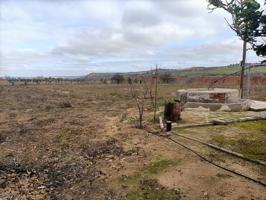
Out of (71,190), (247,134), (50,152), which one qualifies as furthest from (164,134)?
(71,190)

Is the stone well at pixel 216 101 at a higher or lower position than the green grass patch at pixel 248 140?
higher

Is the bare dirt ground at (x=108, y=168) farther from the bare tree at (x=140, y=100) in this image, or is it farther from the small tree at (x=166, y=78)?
the small tree at (x=166, y=78)

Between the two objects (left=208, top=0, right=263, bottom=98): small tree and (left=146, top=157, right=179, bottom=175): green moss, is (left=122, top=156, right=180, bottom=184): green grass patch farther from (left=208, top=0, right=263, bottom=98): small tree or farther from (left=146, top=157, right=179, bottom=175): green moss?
(left=208, top=0, right=263, bottom=98): small tree

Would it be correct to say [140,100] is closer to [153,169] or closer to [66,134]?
[66,134]

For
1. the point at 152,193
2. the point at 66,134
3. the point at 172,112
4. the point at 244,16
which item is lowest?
the point at 152,193

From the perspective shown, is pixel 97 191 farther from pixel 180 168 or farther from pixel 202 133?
pixel 202 133

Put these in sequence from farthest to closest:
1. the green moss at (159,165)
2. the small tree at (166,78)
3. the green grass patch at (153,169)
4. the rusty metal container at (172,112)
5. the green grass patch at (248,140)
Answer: the small tree at (166,78) < the rusty metal container at (172,112) < the green grass patch at (248,140) < the green moss at (159,165) < the green grass patch at (153,169)

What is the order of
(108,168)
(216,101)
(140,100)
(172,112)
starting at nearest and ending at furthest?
(108,168) < (172,112) < (216,101) < (140,100)

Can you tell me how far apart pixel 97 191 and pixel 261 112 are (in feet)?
31.4

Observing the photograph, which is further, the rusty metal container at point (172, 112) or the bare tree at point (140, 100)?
the bare tree at point (140, 100)

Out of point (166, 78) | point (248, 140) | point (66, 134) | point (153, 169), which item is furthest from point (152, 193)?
point (166, 78)

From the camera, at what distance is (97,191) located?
26.5 feet

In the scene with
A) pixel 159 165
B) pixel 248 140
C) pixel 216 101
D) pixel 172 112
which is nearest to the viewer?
pixel 159 165

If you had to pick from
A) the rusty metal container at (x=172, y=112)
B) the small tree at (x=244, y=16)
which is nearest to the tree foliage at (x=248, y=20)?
the small tree at (x=244, y=16)
